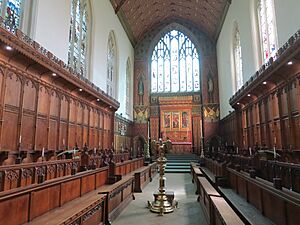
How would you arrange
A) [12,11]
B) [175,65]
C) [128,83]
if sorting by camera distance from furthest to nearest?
1. [175,65]
2. [128,83]
3. [12,11]

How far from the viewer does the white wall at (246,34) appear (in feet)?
23.4

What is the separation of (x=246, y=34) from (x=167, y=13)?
987 centimetres

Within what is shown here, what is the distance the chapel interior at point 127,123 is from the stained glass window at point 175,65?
6.08 ft

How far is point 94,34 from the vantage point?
470 inches

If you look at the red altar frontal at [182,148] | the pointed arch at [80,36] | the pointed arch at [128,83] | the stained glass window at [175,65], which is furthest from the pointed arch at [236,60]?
the pointed arch at [80,36]

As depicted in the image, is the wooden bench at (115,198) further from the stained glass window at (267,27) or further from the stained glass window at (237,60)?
the stained glass window at (237,60)

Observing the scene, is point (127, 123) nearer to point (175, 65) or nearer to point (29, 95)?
point (175, 65)

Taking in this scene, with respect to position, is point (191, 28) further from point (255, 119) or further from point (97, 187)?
point (97, 187)

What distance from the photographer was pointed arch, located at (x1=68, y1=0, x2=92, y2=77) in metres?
10.2

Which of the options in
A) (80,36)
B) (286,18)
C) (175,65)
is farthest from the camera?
(175,65)

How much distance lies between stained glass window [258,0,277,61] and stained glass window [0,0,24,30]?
8353 millimetres

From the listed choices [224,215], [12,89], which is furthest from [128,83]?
[224,215]

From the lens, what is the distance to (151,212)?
543 cm

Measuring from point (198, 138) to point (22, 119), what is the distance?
14.5 meters
